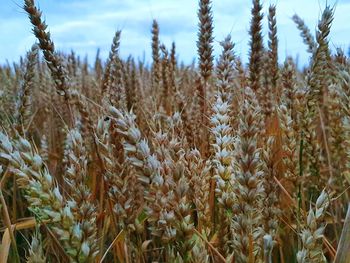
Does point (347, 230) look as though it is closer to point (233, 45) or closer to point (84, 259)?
point (84, 259)

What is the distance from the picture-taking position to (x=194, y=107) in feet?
9.21

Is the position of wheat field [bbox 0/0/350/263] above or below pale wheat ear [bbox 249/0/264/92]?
below

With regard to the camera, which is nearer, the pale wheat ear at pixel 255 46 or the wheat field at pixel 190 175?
the wheat field at pixel 190 175

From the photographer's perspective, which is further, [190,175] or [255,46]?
[255,46]

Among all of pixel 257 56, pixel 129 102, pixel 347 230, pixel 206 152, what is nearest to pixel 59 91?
pixel 206 152

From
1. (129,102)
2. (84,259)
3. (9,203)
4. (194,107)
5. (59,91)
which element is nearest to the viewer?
(84,259)

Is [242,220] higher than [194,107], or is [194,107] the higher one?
[194,107]

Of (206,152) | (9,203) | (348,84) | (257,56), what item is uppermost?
(257,56)

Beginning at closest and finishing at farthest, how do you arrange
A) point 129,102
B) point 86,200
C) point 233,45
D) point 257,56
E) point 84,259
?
point 84,259 < point 86,200 < point 233,45 < point 257,56 < point 129,102

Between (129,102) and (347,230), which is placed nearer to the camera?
(347,230)

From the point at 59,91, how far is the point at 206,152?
62 centimetres

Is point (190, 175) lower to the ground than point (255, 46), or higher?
lower

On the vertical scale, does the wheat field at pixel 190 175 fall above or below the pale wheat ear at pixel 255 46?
below

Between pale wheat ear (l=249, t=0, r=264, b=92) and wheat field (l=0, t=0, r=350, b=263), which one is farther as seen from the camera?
pale wheat ear (l=249, t=0, r=264, b=92)
